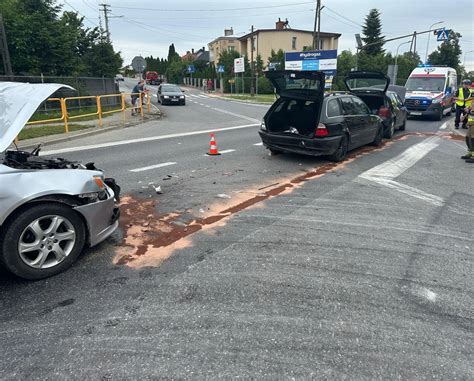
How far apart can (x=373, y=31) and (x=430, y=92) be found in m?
58.2

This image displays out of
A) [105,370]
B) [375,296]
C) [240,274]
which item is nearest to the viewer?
[105,370]

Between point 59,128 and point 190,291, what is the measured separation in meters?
13.0

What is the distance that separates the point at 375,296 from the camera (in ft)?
10.8

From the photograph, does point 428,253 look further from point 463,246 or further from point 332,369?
point 332,369

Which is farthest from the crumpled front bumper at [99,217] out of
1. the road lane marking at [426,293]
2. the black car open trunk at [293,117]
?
the black car open trunk at [293,117]

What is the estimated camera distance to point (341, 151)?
8859 mm

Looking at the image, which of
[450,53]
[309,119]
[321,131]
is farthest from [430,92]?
[450,53]

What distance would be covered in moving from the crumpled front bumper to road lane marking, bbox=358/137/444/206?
4860mm

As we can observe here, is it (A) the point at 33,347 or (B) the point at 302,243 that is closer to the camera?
(A) the point at 33,347

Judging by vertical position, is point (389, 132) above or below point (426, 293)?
above

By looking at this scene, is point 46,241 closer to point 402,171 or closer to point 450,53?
point 402,171

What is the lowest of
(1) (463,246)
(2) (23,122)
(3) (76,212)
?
(1) (463,246)

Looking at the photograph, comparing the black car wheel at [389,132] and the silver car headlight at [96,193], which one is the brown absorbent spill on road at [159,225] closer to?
the silver car headlight at [96,193]

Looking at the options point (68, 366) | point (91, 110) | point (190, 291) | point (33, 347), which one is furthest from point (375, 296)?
point (91, 110)
